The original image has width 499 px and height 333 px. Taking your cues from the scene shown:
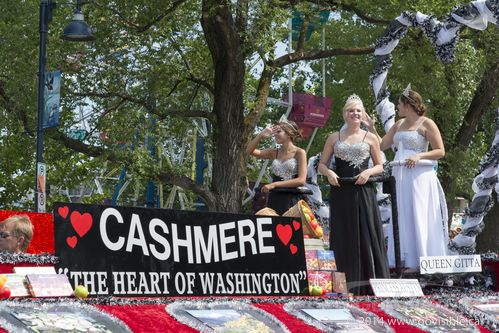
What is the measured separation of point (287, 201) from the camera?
30.9ft

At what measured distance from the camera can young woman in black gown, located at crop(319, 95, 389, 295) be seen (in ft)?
26.3

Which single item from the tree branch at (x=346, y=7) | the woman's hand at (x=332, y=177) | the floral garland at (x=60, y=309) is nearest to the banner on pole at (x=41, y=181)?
the tree branch at (x=346, y=7)

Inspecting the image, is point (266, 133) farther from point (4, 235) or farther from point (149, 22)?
point (149, 22)

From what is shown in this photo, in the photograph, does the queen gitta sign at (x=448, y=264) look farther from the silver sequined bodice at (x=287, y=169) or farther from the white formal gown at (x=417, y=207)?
the silver sequined bodice at (x=287, y=169)

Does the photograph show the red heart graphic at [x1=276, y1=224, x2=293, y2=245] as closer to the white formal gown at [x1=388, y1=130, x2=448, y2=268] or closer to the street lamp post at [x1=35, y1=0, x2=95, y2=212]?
the white formal gown at [x1=388, y1=130, x2=448, y2=268]

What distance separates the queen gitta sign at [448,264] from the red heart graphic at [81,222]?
324 cm

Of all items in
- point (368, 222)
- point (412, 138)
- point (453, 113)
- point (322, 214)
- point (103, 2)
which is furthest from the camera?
point (453, 113)

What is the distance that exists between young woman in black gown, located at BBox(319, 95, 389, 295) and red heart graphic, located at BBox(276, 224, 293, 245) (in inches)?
68.7

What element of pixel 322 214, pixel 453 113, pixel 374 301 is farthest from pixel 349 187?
pixel 453 113

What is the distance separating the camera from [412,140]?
9008mm

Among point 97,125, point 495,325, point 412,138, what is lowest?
point 495,325

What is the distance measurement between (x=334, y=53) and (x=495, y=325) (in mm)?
14336

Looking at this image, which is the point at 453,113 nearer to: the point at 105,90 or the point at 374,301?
the point at 105,90

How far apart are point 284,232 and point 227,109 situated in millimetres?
12286
